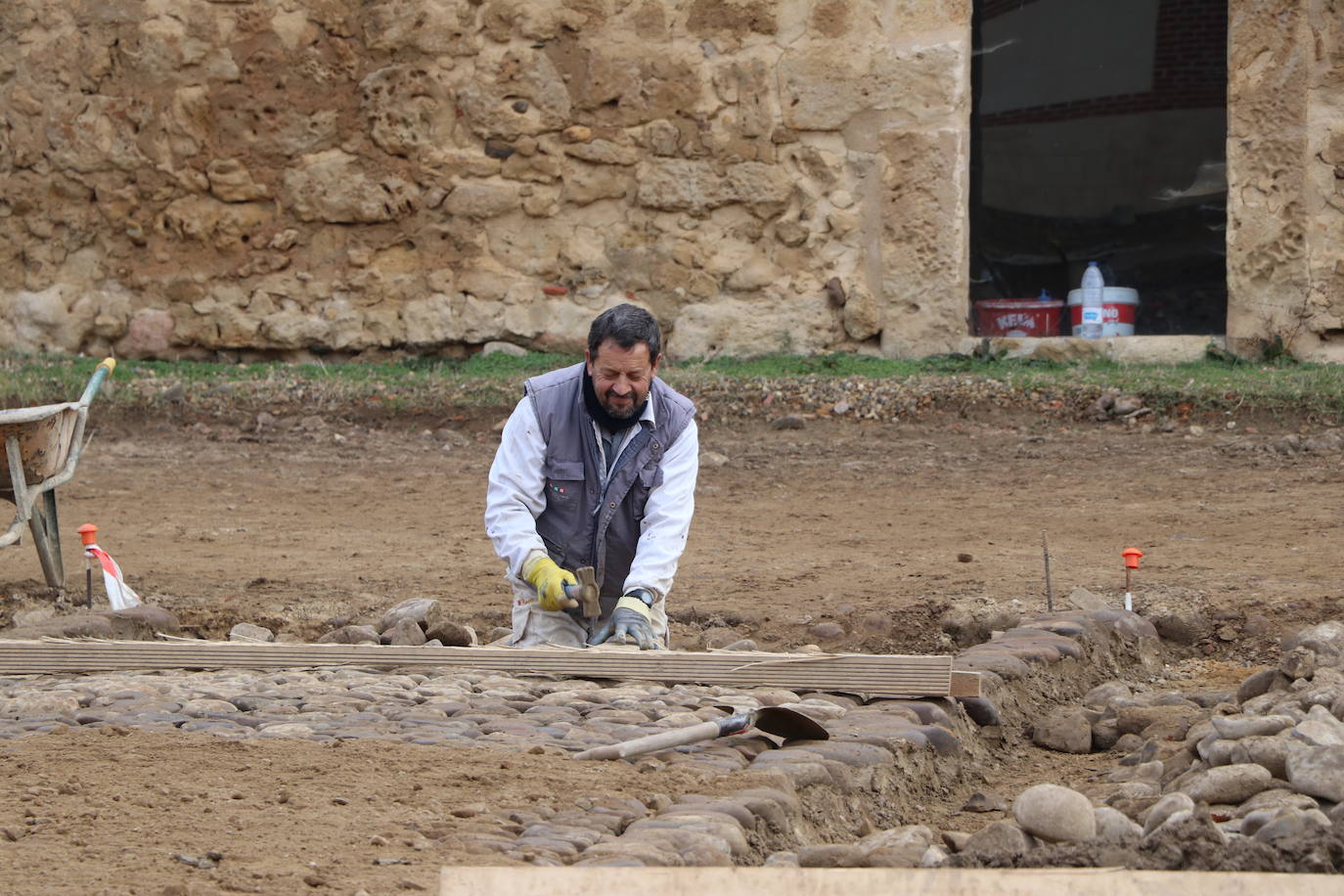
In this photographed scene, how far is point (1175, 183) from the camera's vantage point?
552 inches

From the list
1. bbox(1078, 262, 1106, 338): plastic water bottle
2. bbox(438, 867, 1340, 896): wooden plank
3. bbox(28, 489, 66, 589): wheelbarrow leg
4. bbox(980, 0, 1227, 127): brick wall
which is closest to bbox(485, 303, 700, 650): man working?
bbox(438, 867, 1340, 896): wooden plank

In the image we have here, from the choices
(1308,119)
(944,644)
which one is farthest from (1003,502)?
(1308,119)

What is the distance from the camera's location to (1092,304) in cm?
1018

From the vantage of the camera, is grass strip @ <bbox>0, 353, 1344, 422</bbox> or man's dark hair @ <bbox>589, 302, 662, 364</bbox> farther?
grass strip @ <bbox>0, 353, 1344, 422</bbox>

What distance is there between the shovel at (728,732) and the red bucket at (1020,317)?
7.51 m

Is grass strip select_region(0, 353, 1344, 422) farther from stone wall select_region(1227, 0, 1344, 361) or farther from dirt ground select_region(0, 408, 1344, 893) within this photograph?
stone wall select_region(1227, 0, 1344, 361)

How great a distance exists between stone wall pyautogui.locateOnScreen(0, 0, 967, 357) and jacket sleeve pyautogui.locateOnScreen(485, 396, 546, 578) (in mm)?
5525

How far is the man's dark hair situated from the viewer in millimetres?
4590

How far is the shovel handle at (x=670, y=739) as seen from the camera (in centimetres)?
328

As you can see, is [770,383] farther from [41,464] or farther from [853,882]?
[853,882]

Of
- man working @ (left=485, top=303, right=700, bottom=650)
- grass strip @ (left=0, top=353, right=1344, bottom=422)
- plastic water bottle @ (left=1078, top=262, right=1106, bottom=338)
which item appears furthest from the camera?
plastic water bottle @ (left=1078, top=262, right=1106, bottom=338)

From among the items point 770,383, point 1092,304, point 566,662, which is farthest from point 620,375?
point 1092,304

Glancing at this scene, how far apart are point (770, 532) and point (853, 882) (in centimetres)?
494

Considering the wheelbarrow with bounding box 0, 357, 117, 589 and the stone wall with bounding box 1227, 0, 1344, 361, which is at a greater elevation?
the stone wall with bounding box 1227, 0, 1344, 361
